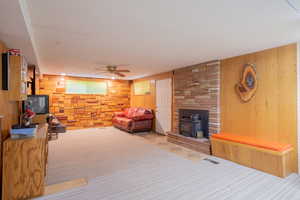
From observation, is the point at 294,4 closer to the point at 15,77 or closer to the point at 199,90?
the point at 199,90

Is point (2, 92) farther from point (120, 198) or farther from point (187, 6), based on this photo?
point (187, 6)

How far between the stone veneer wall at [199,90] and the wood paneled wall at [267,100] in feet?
0.70

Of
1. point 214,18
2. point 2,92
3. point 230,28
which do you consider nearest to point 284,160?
point 230,28

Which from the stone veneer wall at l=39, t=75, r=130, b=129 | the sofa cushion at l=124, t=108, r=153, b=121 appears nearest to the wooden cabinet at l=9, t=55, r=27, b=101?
the sofa cushion at l=124, t=108, r=153, b=121

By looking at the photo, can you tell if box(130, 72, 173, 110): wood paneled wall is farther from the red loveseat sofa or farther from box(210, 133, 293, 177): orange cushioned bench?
box(210, 133, 293, 177): orange cushioned bench

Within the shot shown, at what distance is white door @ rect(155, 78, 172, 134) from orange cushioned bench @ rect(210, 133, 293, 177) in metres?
2.35

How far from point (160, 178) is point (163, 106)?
366 cm

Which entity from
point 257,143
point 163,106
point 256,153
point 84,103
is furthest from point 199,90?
point 84,103

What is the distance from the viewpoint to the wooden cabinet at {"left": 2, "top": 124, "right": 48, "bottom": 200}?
208 cm

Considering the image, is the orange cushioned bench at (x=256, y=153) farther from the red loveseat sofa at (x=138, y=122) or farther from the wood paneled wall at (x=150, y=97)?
the red loveseat sofa at (x=138, y=122)

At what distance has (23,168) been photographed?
2148mm

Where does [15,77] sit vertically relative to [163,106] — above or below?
above

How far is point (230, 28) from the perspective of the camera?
2.38 metres

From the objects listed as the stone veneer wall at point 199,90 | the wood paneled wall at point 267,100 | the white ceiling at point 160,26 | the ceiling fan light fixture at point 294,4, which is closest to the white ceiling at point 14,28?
the white ceiling at point 160,26
